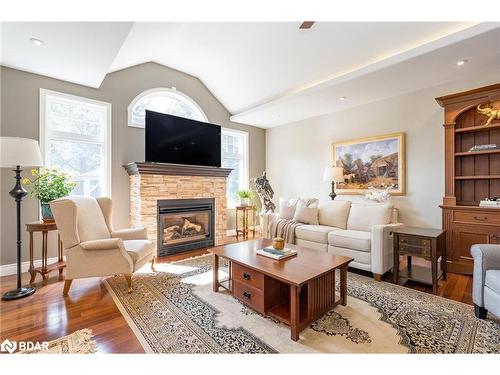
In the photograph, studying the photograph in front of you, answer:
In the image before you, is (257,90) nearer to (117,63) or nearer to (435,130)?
(117,63)

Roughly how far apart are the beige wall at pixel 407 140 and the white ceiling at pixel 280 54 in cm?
21

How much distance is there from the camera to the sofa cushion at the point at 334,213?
3.63 metres

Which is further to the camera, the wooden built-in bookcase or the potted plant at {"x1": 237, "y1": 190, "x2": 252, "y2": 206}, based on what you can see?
the potted plant at {"x1": 237, "y1": 190, "x2": 252, "y2": 206}

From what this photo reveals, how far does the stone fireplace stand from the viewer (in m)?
3.67

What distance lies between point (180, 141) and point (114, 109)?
1091 millimetres

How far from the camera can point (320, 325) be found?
1854mm

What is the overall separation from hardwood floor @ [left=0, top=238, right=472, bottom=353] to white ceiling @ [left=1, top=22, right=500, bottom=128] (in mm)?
2533

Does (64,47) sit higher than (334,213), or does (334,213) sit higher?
(64,47)

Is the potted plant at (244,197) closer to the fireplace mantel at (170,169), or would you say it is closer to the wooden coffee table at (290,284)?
the fireplace mantel at (170,169)

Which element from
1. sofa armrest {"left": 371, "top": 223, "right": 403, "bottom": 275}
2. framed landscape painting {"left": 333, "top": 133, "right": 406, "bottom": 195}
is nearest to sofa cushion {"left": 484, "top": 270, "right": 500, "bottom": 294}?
sofa armrest {"left": 371, "top": 223, "right": 403, "bottom": 275}

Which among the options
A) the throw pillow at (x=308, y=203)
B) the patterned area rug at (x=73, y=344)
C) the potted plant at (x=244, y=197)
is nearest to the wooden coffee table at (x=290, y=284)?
the patterned area rug at (x=73, y=344)

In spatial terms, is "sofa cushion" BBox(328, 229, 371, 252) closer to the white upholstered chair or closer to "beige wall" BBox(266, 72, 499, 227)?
"beige wall" BBox(266, 72, 499, 227)

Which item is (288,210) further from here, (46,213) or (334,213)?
(46,213)

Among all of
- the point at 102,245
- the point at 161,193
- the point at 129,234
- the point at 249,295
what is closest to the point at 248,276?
the point at 249,295
